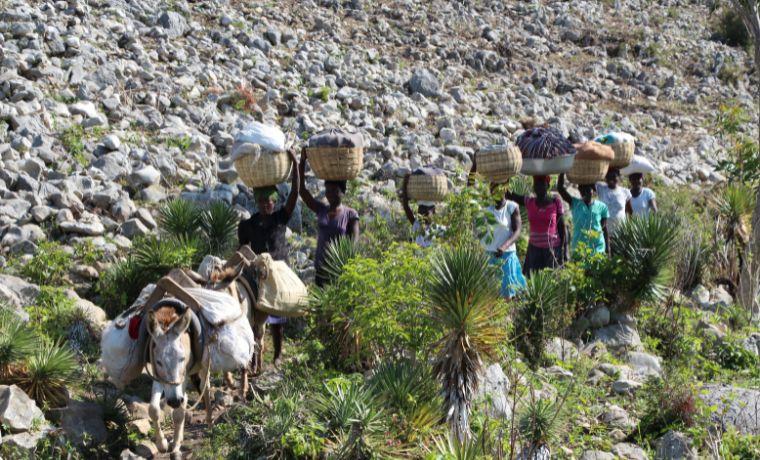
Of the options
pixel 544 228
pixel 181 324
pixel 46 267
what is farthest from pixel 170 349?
pixel 544 228

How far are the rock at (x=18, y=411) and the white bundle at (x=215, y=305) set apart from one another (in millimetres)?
1552

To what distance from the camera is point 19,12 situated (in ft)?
51.2

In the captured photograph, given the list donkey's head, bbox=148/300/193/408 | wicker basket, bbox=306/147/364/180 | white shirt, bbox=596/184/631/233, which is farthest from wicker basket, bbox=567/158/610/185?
donkey's head, bbox=148/300/193/408

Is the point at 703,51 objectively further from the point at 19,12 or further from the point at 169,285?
the point at 169,285

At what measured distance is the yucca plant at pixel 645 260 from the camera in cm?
1067

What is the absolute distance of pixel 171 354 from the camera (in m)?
6.70

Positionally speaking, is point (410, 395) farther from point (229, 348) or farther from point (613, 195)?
point (613, 195)

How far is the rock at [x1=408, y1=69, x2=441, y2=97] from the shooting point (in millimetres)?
19000

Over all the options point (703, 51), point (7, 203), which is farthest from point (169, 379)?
point (703, 51)

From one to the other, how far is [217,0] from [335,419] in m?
15.5

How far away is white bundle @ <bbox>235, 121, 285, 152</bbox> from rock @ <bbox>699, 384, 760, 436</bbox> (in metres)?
4.90

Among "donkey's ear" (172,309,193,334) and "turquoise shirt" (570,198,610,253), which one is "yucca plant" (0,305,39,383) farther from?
"turquoise shirt" (570,198,610,253)

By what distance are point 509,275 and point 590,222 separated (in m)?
1.69

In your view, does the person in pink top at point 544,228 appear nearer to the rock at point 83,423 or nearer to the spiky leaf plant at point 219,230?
the spiky leaf plant at point 219,230
